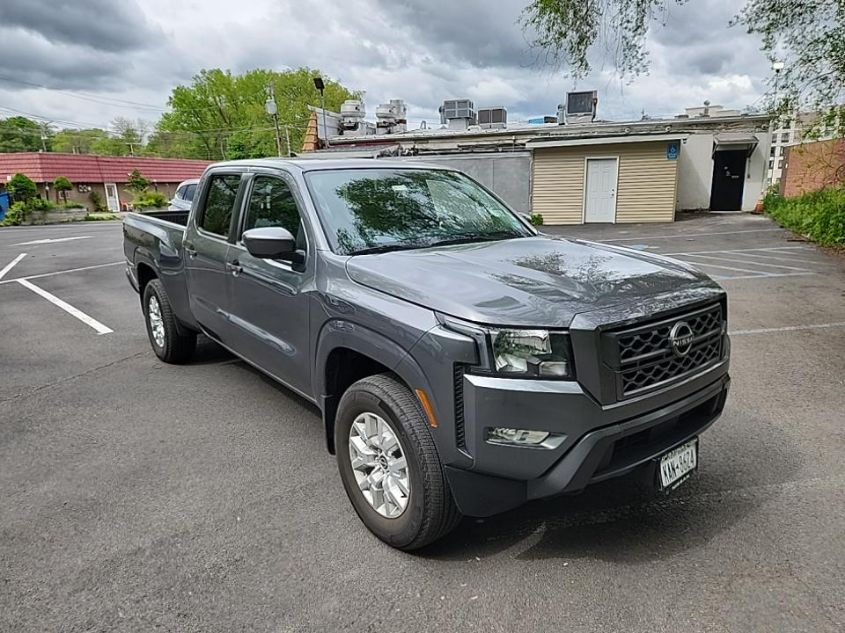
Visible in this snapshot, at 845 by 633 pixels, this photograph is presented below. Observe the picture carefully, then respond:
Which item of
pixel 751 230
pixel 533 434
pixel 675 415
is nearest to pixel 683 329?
pixel 675 415

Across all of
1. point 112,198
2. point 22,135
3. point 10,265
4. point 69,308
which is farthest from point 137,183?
point 22,135

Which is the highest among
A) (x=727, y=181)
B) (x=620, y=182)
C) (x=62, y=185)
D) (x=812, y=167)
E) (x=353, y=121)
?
(x=353, y=121)

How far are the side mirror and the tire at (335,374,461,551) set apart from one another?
88cm

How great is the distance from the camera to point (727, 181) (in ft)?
74.5

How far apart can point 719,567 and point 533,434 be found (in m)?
1.19

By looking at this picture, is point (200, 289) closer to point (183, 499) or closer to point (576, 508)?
point (183, 499)

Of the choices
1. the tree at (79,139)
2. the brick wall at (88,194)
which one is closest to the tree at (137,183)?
the brick wall at (88,194)

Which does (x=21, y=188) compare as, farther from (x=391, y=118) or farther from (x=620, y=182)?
(x=620, y=182)

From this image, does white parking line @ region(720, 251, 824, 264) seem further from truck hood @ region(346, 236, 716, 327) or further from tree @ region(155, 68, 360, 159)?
tree @ region(155, 68, 360, 159)

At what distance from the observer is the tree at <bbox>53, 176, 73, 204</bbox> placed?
118 ft

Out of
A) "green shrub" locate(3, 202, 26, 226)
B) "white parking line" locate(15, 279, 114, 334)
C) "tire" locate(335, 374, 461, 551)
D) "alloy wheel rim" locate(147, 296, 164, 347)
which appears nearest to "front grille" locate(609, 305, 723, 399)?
"tire" locate(335, 374, 461, 551)

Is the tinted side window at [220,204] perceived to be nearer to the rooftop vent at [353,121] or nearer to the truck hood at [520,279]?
the truck hood at [520,279]

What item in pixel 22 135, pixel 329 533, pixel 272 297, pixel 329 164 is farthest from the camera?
pixel 22 135

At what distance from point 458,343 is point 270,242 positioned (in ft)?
4.47
